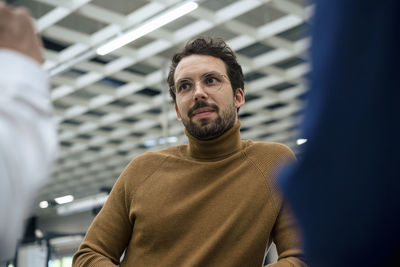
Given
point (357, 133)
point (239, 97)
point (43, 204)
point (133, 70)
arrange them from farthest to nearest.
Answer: point (43, 204)
point (133, 70)
point (239, 97)
point (357, 133)

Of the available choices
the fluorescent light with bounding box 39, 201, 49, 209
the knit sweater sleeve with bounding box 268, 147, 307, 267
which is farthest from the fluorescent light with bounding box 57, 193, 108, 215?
the knit sweater sleeve with bounding box 268, 147, 307, 267

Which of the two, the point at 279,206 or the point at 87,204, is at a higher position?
the point at 279,206

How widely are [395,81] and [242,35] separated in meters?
7.49

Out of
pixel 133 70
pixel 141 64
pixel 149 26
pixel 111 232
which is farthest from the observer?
pixel 133 70

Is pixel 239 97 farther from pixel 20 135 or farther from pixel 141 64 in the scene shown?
pixel 141 64

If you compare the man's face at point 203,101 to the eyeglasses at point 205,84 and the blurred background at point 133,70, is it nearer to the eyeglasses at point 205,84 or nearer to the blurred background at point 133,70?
the eyeglasses at point 205,84

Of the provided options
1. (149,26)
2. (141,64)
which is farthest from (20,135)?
(141,64)

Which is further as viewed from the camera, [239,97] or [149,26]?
[149,26]

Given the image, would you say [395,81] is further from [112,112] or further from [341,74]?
[112,112]

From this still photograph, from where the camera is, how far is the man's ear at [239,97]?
1.54 m

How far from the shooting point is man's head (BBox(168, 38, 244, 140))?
139cm

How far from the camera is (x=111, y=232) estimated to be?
1328 millimetres

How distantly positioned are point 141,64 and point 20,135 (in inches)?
350

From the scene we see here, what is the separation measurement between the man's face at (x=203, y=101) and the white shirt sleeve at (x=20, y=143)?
2.85ft
